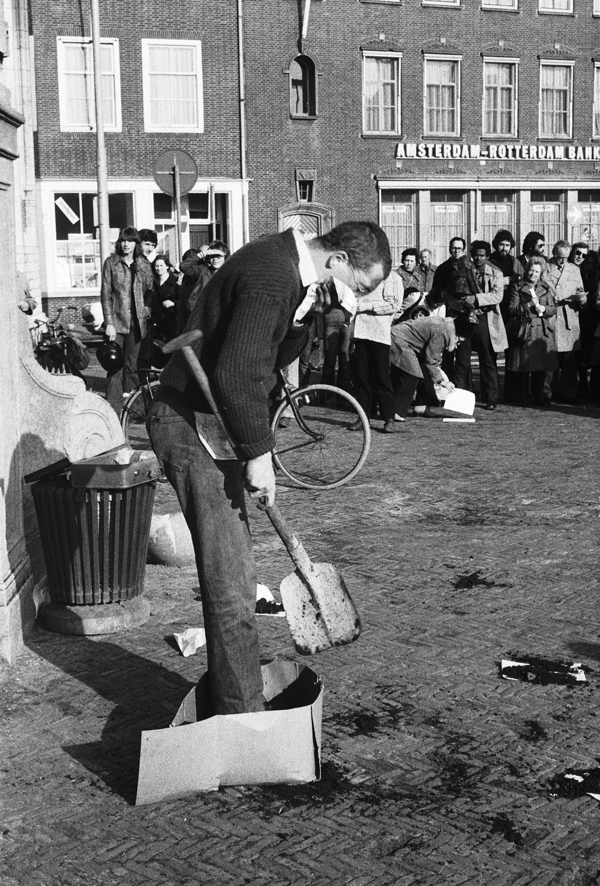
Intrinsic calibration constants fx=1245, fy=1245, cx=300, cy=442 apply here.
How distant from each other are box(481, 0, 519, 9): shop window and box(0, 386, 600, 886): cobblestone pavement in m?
30.0

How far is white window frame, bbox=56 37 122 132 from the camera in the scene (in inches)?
1221

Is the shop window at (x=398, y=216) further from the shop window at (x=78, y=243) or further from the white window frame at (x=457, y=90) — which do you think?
the shop window at (x=78, y=243)

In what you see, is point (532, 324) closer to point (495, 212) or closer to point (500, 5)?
point (495, 212)

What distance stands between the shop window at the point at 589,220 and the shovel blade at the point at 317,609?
34.7 meters

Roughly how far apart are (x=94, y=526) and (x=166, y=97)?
27764 mm

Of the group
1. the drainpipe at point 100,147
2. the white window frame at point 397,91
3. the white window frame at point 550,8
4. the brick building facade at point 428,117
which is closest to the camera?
the drainpipe at point 100,147

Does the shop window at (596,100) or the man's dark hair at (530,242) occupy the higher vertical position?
the shop window at (596,100)

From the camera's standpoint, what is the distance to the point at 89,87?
31.4m

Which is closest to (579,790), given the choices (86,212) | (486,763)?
(486,763)

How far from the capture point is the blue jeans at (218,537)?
13.9 ft

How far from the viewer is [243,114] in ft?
108

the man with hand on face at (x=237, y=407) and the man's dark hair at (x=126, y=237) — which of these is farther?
the man's dark hair at (x=126, y=237)

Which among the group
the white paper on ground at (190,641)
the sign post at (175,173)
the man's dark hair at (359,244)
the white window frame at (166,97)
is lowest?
the white paper on ground at (190,641)

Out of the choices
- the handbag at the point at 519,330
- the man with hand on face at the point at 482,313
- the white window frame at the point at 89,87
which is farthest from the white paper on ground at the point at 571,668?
the white window frame at the point at 89,87
